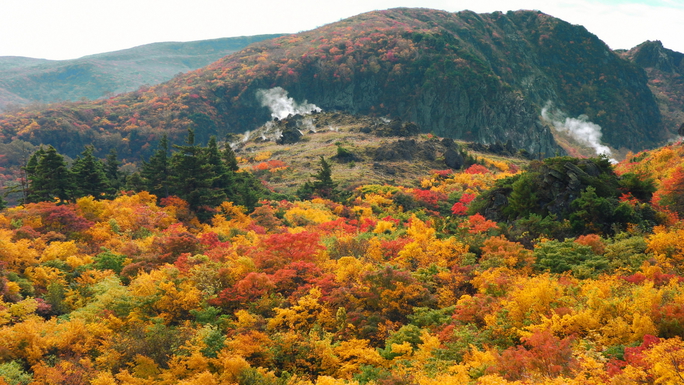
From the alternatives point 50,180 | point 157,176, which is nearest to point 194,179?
A: point 157,176

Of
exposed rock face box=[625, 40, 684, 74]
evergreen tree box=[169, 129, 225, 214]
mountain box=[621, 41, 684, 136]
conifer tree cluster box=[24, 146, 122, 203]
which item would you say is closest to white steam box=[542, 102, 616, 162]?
mountain box=[621, 41, 684, 136]

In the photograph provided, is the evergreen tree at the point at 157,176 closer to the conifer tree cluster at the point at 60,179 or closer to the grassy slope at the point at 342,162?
the conifer tree cluster at the point at 60,179

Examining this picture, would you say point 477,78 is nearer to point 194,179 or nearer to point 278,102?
point 278,102

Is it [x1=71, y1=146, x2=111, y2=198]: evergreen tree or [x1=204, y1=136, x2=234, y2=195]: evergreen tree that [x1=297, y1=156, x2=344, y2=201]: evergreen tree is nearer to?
[x1=204, y1=136, x2=234, y2=195]: evergreen tree

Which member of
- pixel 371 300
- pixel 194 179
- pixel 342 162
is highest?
pixel 194 179

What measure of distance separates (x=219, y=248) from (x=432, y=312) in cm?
1205

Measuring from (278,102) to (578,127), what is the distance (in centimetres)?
9810

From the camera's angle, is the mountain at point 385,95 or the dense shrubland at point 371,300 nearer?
the dense shrubland at point 371,300

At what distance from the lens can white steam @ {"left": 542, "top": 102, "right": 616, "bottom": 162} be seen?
132 metres

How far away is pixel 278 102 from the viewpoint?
413 ft

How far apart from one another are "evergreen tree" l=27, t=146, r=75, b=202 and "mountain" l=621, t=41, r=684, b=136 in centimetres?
18320

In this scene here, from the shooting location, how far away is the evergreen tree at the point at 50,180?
3347 centimetres

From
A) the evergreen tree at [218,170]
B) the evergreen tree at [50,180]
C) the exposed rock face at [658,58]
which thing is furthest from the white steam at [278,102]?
the exposed rock face at [658,58]

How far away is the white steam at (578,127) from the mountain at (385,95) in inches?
130
